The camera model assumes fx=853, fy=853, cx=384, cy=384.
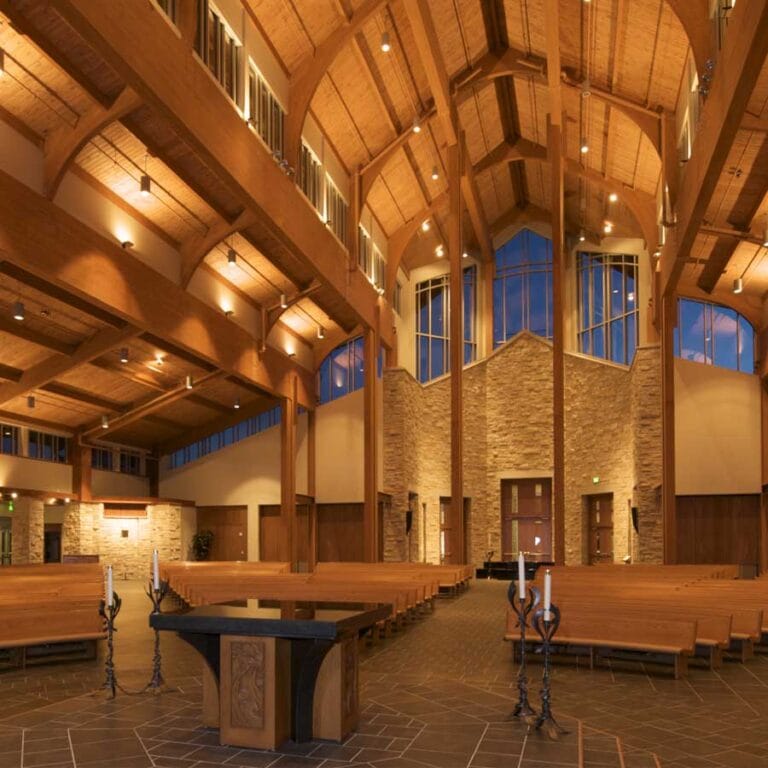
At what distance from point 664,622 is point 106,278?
335 inches

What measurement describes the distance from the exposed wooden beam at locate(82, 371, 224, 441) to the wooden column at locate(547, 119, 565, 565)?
23.4ft

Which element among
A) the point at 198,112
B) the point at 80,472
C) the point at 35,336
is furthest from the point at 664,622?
the point at 80,472

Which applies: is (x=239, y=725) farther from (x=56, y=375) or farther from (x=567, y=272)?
Result: (x=567, y=272)

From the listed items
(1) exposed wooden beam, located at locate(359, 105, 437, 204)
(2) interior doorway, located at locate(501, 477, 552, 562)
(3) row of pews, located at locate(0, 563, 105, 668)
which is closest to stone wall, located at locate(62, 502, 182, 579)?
(2) interior doorway, located at locate(501, 477, 552, 562)

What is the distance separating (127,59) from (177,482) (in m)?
17.6

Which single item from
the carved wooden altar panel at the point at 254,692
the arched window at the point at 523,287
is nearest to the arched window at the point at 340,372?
the arched window at the point at 523,287

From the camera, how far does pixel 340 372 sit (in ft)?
78.8

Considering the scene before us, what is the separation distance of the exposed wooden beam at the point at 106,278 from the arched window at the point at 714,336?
35.1 feet

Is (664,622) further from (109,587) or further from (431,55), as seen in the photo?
(431,55)

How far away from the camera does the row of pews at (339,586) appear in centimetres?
1022

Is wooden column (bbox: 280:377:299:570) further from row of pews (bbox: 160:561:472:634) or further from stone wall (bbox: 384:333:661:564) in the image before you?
row of pews (bbox: 160:561:472:634)

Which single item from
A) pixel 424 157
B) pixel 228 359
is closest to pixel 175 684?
pixel 228 359

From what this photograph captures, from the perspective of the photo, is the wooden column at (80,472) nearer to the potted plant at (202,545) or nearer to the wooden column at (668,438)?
the potted plant at (202,545)

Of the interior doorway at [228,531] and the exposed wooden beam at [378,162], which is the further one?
the interior doorway at [228,531]
